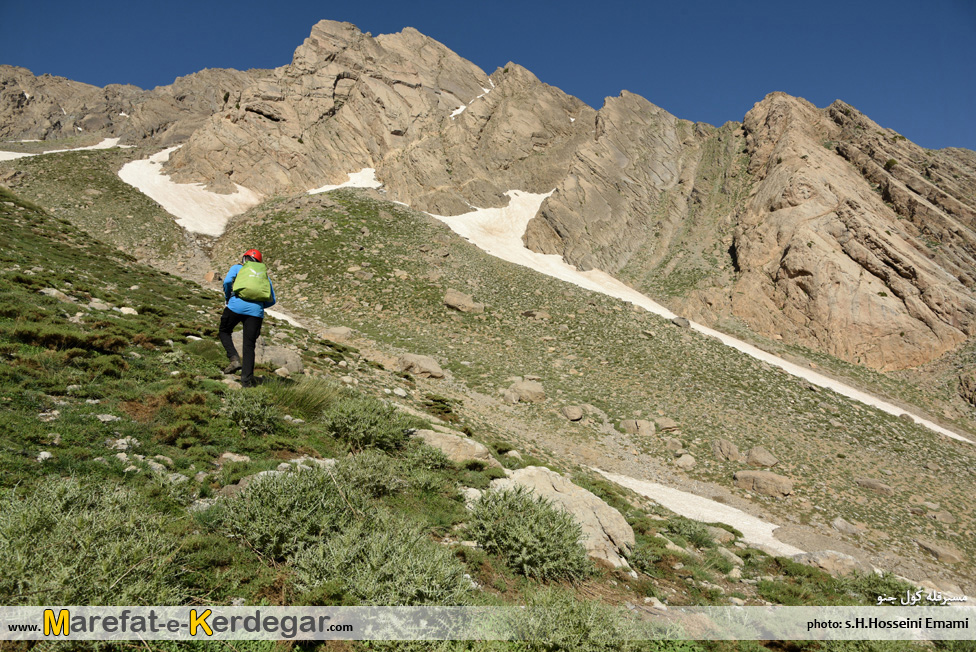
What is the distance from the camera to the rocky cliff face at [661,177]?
39.9 metres

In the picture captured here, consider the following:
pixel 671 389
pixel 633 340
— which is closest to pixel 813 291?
pixel 633 340

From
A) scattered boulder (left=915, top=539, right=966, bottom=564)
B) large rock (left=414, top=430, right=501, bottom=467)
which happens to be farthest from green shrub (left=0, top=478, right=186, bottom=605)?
scattered boulder (left=915, top=539, right=966, bottom=564)

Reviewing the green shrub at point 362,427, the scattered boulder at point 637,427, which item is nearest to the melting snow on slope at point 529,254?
the scattered boulder at point 637,427

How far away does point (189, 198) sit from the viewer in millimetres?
45188

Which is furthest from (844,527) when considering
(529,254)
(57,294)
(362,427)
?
(529,254)

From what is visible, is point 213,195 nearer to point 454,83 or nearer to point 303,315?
point 303,315

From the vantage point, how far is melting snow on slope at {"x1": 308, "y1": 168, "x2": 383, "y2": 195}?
55031 mm

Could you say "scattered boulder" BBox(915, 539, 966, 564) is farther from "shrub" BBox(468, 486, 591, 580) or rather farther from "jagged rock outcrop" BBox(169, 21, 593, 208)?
"jagged rock outcrop" BBox(169, 21, 593, 208)

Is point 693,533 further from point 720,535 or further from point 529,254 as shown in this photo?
point 529,254

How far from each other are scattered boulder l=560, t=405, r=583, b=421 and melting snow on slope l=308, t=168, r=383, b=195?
44.5 meters

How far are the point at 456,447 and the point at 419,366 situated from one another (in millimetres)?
13150

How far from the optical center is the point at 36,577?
317 cm

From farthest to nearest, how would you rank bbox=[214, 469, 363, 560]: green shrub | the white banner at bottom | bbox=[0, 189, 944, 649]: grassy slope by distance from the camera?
bbox=[214, 469, 363, 560]: green shrub < bbox=[0, 189, 944, 649]: grassy slope < the white banner at bottom

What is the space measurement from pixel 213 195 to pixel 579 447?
48.8 m
